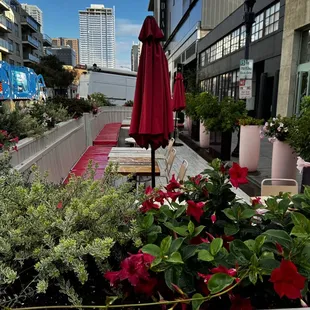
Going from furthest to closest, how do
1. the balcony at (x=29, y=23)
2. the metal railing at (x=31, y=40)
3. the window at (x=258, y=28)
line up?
the metal railing at (x=31, y=40)
the balcony at (x=29, y=23)
the window at (x=258, y=28)

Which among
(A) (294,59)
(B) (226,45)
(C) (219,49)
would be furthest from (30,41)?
(A) (294,59)

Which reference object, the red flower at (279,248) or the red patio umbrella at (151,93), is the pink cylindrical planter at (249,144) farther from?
the red flower at (279,248)

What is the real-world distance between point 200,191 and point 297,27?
520 inches

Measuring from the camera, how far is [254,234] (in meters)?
1.56

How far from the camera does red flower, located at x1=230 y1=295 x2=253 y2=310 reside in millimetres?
1161

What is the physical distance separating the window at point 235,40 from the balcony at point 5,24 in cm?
3900

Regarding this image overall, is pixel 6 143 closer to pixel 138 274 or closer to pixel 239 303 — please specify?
pixel 138 274

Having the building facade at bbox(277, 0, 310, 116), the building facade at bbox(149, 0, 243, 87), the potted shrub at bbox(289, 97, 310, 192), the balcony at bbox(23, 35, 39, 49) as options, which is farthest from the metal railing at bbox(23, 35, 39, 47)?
the potted shrub at bbox(289, 97, 310, 192)

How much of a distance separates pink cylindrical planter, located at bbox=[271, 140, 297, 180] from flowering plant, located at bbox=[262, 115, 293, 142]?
0.41ft

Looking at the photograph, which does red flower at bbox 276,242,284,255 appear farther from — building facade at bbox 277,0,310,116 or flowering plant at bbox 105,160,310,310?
building facade at bbox 277,0,310,116

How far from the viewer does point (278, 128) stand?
18.7ft

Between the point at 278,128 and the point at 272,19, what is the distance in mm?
13293

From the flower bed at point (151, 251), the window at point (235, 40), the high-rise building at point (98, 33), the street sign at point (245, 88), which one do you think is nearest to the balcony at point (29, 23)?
the high-rise building at point (98, 33)

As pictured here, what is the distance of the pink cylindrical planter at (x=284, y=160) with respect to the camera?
5781 millimetres
